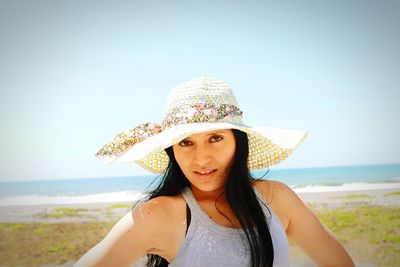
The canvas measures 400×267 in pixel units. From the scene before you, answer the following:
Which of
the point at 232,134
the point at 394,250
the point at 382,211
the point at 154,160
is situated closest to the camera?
the point at 232,134

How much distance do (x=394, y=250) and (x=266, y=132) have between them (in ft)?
18.0

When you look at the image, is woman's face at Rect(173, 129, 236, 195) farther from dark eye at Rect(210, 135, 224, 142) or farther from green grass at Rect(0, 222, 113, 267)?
green grass at Rect(0, 222, 113, 267)

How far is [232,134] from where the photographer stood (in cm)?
171

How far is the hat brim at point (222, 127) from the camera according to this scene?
155cm

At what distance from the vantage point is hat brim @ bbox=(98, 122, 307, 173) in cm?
155

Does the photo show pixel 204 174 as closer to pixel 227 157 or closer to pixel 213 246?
pixel 227 157

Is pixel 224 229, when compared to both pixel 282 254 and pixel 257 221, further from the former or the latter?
pixel 282 254

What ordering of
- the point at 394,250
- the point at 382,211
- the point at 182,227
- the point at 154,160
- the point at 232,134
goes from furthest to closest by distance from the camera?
the point at 382,211 < the point at 394,250 < the point at 154,160 < the point at 232,134 < the point at 182,227

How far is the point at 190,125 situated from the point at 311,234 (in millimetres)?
875

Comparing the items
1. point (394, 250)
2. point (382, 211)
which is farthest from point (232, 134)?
point (382, 211)

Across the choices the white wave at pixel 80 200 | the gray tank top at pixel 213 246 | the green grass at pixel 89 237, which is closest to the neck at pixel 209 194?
the gray tank top at pixel 213 246

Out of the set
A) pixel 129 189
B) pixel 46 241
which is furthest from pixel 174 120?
pixel 129 189

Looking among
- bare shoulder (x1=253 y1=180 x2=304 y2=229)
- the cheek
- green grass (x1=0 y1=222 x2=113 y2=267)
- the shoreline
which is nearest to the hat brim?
the cheek

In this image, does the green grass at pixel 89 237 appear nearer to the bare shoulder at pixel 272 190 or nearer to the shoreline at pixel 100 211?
the shoreline at pixel 100 211
